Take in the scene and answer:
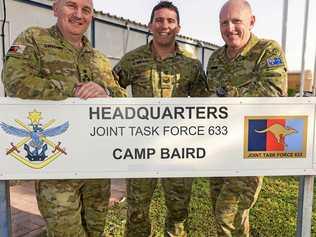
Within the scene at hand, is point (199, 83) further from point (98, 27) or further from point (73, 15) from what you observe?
point (98, 27)

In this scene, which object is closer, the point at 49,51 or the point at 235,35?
the point at 49,51

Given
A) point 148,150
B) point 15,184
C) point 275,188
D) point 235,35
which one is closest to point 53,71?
point 148,150

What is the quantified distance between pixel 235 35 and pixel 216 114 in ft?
2.24

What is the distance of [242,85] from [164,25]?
71 cm

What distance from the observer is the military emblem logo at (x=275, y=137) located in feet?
6.07

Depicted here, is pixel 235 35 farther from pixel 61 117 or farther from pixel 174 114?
pixel 61 117

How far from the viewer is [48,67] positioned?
6.15 ft

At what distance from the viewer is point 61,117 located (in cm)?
176

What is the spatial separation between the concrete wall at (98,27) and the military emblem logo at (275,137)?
3981mm

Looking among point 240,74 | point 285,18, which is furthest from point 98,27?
point 240,74

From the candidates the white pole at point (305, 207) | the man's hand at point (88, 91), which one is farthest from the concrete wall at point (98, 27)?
the white pole at point (305, 207)

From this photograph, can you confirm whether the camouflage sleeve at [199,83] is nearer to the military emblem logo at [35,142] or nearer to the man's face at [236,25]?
the man's face at [236,25]

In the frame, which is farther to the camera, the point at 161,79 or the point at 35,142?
the point at 161,79

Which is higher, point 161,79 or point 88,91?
point 161,79
